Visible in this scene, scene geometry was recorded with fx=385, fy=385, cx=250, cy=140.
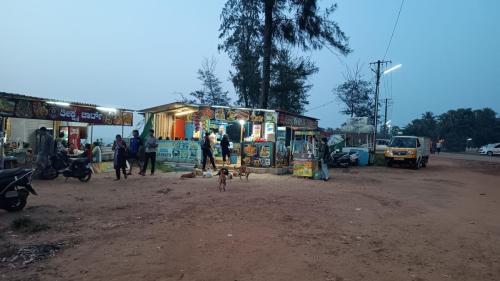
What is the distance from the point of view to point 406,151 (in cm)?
2305

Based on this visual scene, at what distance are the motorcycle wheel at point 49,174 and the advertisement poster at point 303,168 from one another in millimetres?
8878

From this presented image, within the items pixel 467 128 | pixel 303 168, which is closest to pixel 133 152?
pixel 303 168

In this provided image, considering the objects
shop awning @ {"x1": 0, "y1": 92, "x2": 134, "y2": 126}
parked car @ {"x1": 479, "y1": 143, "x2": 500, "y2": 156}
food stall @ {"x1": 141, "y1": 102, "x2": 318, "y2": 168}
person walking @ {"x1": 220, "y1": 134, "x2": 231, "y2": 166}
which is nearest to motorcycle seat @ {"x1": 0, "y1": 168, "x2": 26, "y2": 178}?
shop awning @ {"x1": 0, "y1": 92, "x2": 134, "y2": 126}

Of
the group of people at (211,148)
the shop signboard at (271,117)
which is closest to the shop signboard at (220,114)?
the group of people at (211,148)

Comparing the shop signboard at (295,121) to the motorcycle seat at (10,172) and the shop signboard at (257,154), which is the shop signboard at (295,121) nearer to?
the shop signboard at (257,154)

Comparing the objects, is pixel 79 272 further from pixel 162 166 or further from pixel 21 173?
pixel 162 166

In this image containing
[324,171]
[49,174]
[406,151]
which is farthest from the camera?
[406,151]

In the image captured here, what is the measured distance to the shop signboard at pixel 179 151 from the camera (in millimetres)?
18055

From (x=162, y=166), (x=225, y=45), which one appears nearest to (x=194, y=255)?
(x=162, y=166)

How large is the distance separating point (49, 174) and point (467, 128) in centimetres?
7284

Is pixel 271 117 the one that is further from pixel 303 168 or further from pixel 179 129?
pixel 179 129

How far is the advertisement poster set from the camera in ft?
51.0

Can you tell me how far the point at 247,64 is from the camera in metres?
29.9

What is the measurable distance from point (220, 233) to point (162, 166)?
471 inches
